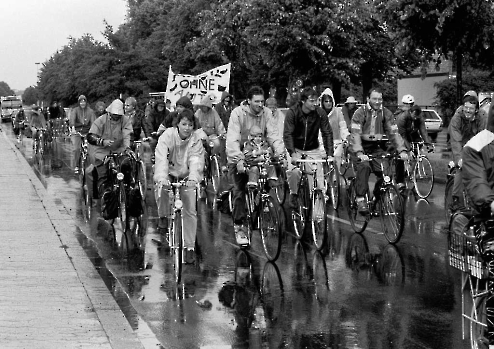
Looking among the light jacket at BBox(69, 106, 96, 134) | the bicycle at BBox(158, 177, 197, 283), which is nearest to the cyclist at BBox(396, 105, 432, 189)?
the light jacket at BBox(69, 106, 96, 134)

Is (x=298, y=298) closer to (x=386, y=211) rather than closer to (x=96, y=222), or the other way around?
(x=386, y=211)

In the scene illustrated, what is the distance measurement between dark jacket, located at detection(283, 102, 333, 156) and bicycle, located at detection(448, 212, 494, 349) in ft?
19.5

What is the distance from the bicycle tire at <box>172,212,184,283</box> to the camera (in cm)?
901

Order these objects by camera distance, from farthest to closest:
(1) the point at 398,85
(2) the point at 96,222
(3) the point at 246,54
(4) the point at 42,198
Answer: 1. (1) the point at 398,85
2. (3) the point at 246,54
3. (4) the point at 42,198
4. (2) the point at 96,222

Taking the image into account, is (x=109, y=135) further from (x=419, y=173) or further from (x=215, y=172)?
(x=419, y=173)

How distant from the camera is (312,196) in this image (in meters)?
10.6

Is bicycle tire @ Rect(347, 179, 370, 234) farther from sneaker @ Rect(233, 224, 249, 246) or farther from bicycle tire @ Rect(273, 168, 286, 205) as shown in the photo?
bicycle tire @ Rect(273, 168, 286, 205)

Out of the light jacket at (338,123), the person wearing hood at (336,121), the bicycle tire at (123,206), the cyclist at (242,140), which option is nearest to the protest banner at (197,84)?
the person wearing hood at (336,121)

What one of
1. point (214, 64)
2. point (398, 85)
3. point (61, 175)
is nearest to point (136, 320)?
point (61, 175)

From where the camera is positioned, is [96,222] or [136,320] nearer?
[136,320]

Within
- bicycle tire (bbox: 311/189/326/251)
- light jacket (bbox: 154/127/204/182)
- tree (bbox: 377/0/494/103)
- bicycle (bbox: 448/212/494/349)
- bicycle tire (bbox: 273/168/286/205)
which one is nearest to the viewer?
bicycle (bbox: 448/212/494/349)

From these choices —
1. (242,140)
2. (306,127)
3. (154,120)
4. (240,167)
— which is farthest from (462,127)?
(154,120)

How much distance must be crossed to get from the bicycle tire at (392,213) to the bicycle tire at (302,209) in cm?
99

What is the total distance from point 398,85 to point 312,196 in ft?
159
